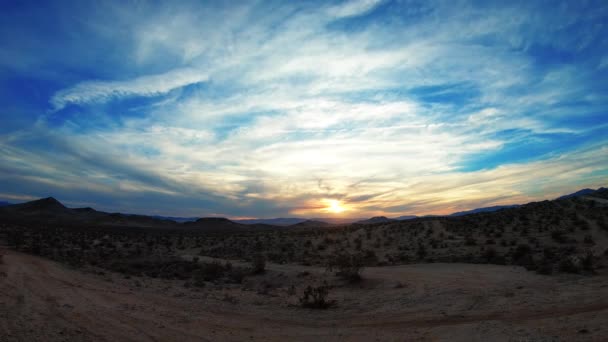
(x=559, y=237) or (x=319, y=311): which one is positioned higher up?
(x=559, y=237)

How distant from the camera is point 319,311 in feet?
35.9

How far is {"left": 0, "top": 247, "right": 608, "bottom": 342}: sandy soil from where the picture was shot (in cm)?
773

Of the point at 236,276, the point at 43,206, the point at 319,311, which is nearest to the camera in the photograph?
the point at 319,311

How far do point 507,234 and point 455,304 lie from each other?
22.5 metres

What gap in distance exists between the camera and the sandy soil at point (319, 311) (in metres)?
7.73

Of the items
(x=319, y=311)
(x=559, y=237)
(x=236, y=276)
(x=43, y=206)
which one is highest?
(x=43, y=206)

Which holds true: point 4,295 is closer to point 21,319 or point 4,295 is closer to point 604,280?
point 21,319

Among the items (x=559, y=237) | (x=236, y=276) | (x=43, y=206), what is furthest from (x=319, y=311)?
(x=43, y=206)

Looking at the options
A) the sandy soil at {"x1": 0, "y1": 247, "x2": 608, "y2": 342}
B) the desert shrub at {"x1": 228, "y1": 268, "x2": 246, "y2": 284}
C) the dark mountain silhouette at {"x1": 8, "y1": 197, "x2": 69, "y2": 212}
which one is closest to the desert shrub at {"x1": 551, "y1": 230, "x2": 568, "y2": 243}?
the sandy soil at {"x1": 0, "y1": 247, "x2": 608, "y2": 342}

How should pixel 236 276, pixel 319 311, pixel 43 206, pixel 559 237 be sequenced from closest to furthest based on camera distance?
pixel 319 311, pixel 236 276, pixel 559 237, pixel 43 206

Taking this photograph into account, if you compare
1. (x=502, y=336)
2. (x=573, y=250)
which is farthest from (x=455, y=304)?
(x=573, y=250)

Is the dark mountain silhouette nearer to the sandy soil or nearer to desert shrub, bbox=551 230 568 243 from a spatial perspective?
the sandy soil

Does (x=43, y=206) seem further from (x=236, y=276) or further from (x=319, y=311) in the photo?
(x=319, y=311)

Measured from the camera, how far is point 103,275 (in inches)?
667
